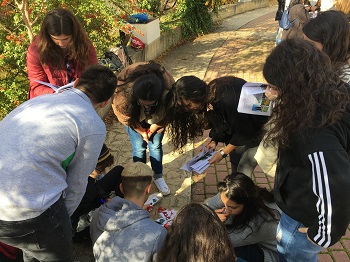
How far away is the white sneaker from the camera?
3771 millimetres

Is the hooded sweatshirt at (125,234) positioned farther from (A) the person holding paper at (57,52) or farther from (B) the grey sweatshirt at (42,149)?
(A) the person holding paper at (57,52)

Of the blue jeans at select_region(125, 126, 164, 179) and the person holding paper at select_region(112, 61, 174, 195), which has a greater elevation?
the person holding paper at select_region(112, 61, 174, 195)

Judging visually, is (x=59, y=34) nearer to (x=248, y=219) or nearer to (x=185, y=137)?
(x=185, y=137)

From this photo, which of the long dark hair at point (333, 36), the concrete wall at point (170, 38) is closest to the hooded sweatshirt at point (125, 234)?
the long dark hair at point (333, 36)

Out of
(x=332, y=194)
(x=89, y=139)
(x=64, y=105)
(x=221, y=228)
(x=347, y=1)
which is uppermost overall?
(x=347, y=1)

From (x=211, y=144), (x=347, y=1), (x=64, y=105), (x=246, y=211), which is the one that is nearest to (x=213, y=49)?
(x=347, y=1)

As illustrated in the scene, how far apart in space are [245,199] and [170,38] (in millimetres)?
7781

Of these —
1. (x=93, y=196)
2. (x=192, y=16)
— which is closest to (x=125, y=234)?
(x=93, y=196)

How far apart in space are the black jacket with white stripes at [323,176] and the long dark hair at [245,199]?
75cm

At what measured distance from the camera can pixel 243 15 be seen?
14461 millimetres

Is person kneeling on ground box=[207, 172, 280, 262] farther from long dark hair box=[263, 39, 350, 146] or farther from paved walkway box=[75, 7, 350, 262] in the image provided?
long dark hair box=[263, 39, 350, 146]

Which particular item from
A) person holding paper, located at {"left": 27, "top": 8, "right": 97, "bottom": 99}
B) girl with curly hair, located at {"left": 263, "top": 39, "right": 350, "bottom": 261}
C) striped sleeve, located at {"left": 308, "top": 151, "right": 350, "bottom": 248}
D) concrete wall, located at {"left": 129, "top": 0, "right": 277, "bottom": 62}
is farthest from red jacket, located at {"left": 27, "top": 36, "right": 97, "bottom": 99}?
concrete wall, located at {"left": 129, "top": 0, "right": 277, "bottom": 62}

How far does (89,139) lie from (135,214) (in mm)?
628

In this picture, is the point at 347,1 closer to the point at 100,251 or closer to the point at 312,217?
the point at 312,217
